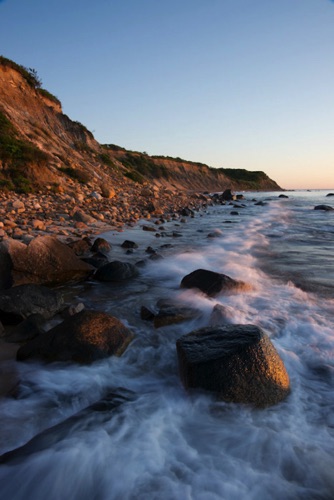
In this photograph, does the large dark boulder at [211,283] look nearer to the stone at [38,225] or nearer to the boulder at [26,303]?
the boulder at [26,303]

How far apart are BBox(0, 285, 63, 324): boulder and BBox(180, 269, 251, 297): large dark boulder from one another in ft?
6.86

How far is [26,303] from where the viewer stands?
12.7 ft

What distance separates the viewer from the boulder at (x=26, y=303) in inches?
148

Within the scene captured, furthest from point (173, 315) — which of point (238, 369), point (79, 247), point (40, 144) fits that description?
point (40, 144)

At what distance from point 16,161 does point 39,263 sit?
1079cm

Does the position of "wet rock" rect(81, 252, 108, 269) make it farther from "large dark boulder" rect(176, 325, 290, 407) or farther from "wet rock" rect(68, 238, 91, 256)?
"large dark boulder" rect(176, 325, 290, 407)

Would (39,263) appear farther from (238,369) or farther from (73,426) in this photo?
(238,369)

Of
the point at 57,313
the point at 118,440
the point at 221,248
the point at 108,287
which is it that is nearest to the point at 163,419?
the point at 118,440

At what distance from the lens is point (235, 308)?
454cm

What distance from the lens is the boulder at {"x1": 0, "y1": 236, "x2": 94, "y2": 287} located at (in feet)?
15.4

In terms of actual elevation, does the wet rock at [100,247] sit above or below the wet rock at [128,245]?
above

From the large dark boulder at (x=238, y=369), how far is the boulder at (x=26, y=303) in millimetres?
1939

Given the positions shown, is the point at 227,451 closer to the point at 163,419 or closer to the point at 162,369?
the point at 163,419

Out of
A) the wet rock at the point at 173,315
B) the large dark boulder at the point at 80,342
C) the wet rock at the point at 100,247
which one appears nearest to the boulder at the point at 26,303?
the large dark boulder at the point at 80,342
